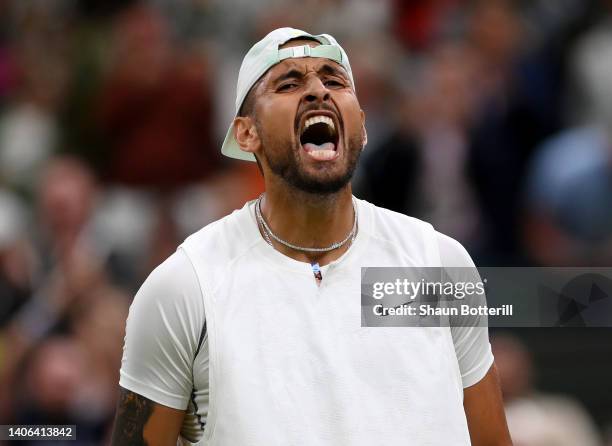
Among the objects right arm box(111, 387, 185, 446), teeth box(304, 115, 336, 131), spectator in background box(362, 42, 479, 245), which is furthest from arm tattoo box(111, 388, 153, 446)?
spectator in background box(362, 42, 479, 245)

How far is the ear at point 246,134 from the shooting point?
151 inches

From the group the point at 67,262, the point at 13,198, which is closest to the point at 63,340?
the point at 67,262

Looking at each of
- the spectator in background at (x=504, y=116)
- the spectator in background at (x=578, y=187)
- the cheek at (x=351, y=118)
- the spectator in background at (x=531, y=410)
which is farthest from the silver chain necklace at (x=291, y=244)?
the spectator in background at (x=504, y=116)

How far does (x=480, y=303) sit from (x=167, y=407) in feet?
3.21

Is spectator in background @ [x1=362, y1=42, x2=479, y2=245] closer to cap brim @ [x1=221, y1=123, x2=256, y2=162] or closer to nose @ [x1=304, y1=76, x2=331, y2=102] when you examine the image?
cap brim @ [x1=221, y1=123, x2=256, y2=162]

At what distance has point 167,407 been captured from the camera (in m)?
3.59

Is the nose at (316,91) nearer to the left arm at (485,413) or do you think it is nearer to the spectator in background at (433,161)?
the left arm at (485,413)

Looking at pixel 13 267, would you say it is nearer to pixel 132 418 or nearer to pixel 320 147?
pixel 132 418

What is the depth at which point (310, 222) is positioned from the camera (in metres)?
3.78

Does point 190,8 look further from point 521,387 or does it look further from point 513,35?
point 521,387

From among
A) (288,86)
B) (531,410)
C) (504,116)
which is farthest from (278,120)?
(504,116)

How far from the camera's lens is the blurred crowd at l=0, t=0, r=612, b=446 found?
6555mm

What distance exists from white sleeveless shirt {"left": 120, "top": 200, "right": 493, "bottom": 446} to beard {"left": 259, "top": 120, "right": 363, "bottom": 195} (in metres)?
0.21

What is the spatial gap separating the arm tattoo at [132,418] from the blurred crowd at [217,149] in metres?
2.44
